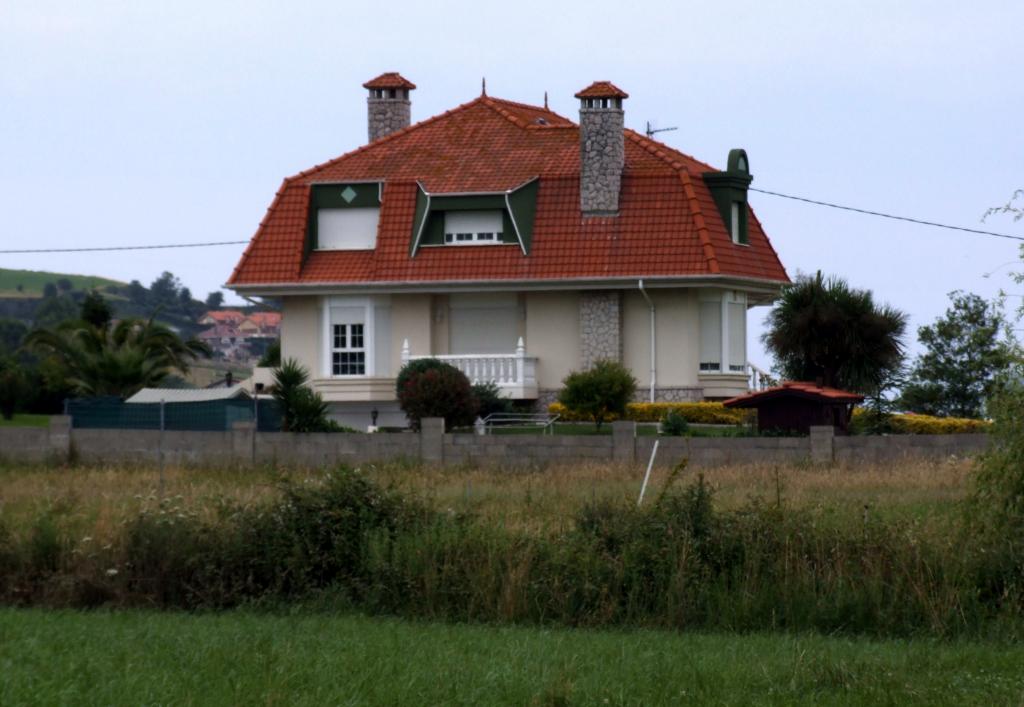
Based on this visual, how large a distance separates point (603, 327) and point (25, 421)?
71.9ft

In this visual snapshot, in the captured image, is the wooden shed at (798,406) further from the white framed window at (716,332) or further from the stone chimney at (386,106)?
the stone chimney at (386,106)

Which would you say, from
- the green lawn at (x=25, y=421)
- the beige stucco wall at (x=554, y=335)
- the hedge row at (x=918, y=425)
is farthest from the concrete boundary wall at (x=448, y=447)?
the green lawn at (x=25, y=421)

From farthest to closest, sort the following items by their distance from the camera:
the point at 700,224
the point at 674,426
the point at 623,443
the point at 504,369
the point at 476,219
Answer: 1. the point at 476,219
2. the point at 504,369
3. the point at 700,224
4. the point at 674,426
5. the point at 623,443

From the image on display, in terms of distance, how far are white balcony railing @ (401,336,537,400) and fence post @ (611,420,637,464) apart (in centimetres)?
1004

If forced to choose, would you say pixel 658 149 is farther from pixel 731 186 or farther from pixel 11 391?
pixel 11 391

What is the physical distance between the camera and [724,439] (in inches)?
1216

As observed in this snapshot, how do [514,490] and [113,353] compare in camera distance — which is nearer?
[514,490]

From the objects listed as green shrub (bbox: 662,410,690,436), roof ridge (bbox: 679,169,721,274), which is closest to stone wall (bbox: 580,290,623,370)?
roof ridge (bbox: 679,169,721,274)

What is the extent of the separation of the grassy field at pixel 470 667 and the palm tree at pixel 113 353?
33.4m

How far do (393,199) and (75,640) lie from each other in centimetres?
2938

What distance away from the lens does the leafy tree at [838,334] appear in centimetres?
3972

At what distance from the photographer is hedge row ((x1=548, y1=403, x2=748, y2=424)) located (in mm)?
39250

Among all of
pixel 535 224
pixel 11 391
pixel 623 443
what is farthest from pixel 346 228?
pixel 11 391

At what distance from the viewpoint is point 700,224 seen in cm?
4084
